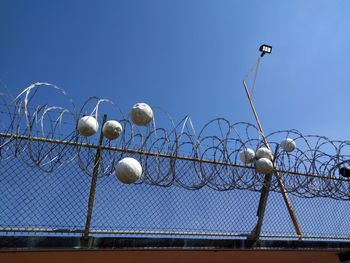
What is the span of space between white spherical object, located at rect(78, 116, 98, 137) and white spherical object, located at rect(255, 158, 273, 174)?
2.30 m

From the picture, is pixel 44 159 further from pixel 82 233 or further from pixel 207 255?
pixel 207 255

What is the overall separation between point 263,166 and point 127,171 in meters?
2.05

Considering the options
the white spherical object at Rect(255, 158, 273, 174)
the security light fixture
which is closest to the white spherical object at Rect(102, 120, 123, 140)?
the white spherical object at Rect(255, 158, 273, 174)

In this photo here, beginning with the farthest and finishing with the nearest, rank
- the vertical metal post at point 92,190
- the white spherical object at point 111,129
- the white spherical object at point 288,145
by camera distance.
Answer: the white spherical object at point 288,145 → the white spherical object at point 111,129 → the vertical metal post at point 92,190

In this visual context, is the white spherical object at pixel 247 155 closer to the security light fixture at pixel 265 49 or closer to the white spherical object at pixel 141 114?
the white spherical object at pixel 141 114

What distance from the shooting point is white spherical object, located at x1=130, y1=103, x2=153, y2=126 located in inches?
189

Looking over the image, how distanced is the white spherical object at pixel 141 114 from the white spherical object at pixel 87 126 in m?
0.56

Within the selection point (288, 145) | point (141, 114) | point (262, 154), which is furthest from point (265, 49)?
point (141, 114)

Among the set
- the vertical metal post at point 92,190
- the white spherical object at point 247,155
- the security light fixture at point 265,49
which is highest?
the security light fixture at point 265,49

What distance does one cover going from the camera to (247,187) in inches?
213

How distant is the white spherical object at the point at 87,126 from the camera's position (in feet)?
14.3

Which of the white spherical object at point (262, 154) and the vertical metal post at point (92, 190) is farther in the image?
the white spherical object at point (262, 154)

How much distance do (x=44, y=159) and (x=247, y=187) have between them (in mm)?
2644

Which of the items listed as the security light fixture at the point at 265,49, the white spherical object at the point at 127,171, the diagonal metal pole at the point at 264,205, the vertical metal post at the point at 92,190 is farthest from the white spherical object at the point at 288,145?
the security light fixture at the point at 265,49
